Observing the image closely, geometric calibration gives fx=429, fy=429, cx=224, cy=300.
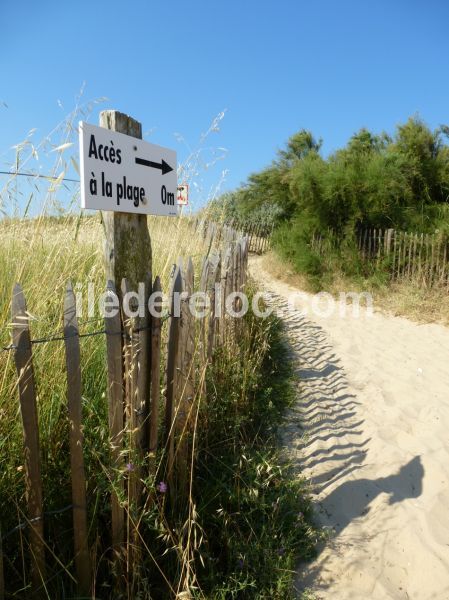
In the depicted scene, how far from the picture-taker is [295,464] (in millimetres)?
2764

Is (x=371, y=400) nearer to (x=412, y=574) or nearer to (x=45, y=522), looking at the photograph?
(x=412, y=574)

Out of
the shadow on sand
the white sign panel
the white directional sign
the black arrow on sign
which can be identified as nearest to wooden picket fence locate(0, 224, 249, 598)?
the white directional sign

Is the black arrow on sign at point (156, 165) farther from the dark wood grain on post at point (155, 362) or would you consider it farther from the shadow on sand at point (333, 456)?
the shadow on sand at point (333, 456)

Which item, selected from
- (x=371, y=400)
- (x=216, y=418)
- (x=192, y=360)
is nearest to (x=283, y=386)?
(x=371, y=400)

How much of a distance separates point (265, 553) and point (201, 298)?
137cm

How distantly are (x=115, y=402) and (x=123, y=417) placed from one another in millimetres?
164

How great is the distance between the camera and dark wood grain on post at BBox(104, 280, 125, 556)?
4.99 ft

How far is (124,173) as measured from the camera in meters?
1.67

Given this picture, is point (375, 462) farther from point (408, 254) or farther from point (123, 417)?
point (408, 254)

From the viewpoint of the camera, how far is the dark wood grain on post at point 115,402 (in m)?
1.52

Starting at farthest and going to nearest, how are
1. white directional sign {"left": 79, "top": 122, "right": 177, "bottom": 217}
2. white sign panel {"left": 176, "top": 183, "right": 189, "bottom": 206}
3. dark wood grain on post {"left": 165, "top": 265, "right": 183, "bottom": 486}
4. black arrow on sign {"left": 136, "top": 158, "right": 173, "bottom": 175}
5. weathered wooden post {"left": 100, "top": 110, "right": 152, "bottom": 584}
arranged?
white sign panel {"left": 176, "top": 183, "right": 189, "bottom": 206}, dark wood grain on post {"left": 165, "top": 265, "right": 183, "bottom": 486}, black arrow on sign {"left": 136, "top": 158, "right": 173, "bottom": 175}, weathered wooden post {"left": 100, "top": 110, "right": 152, "bottom": 584}, white directional sign {"left": 79, "top": 122, "right": 177, "bottom": 217}

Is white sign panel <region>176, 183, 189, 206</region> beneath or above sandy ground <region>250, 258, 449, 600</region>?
above

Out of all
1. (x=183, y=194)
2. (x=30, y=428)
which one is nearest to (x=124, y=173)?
(x=30, y=428)

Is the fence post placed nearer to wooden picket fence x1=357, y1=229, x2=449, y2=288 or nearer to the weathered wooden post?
the weathered wooden post
